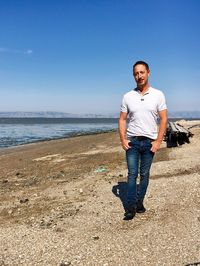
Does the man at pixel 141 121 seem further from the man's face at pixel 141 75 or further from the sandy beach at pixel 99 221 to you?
the sandy beach at pixel 99 221

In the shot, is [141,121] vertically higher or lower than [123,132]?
higher

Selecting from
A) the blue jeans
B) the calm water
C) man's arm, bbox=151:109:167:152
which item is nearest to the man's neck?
man's arm, bbox=151:109:167:152

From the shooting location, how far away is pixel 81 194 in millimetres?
10578

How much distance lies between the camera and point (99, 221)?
8164 mm

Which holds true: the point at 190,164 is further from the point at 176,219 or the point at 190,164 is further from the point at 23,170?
the point at 23,170

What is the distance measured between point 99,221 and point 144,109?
249 cm

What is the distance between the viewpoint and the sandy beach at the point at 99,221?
653 cm

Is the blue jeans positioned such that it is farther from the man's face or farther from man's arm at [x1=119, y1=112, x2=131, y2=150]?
the man's face

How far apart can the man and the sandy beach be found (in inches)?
34.1

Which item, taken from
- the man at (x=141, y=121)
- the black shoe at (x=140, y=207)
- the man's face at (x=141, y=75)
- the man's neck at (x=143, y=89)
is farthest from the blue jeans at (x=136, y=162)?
the man's face at (x=141, y=75)

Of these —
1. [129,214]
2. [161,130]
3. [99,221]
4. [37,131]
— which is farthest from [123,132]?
[37,131]

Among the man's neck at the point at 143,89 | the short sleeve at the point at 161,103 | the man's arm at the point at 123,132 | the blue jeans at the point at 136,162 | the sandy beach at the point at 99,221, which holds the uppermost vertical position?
the man's neck at the point at 143,89

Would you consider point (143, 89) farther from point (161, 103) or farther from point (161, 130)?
point (161, 130)

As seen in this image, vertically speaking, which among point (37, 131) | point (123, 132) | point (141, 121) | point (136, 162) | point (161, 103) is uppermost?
point (161, 103)
